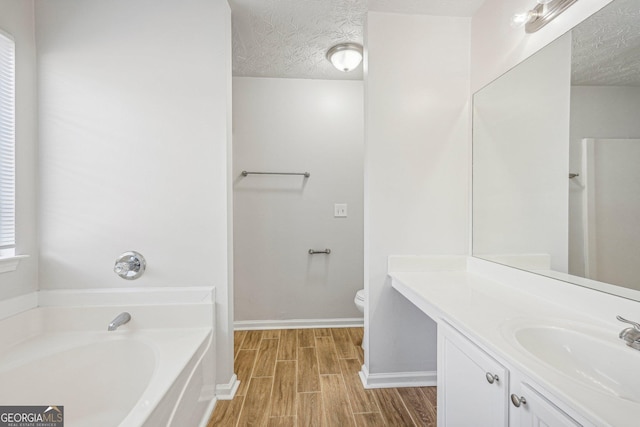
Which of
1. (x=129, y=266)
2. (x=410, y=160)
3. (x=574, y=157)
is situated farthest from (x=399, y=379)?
(x=129, y=266)

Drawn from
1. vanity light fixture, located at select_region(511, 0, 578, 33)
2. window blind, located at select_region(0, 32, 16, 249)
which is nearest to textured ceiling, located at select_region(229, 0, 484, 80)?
vanity light fixture, located at select_region(511, 0, 578, 33)

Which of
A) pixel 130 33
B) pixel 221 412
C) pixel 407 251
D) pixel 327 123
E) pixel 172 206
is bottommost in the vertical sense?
pixel 221 412

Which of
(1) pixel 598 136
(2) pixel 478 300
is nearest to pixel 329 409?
(2) pixel 478 300

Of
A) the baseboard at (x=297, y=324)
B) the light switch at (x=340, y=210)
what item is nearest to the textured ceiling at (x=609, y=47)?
the light switch at (x=340, y=210)

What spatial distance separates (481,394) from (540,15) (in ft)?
5.58

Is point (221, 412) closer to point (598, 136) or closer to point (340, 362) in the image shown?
point (340, 362)

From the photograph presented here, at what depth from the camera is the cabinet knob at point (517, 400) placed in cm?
76

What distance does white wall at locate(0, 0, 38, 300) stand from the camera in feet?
4.69

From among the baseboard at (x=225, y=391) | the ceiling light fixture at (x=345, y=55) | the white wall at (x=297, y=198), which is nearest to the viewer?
the baseboard at (x=225, y=391)

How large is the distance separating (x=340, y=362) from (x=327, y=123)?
2.12 meters

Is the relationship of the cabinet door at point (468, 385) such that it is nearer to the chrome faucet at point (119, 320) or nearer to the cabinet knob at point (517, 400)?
the cabinet knob at point (517, 400)

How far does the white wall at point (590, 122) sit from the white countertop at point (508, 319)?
0.25m

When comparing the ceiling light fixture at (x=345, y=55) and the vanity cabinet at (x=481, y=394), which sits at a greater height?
the ceiling light fixture at (x=345, y=55)

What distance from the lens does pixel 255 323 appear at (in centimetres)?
261
